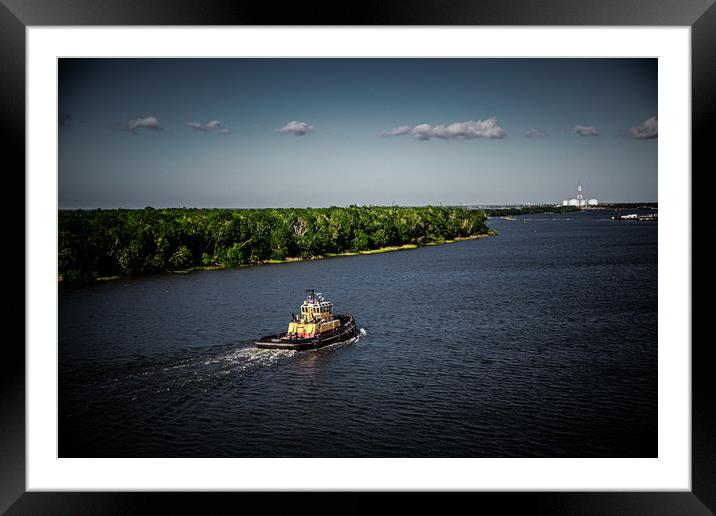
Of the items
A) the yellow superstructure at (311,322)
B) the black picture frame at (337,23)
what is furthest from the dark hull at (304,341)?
the black picture frame at (337,23)

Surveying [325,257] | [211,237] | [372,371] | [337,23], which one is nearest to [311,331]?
[372,371]

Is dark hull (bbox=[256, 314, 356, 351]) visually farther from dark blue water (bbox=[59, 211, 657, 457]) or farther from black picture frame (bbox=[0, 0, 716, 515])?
black picture frame (bbox=[0, 0, 716, 515])

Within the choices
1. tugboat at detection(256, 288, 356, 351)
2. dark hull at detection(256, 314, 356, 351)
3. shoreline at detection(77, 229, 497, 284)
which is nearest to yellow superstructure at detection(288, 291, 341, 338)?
tugboat at detection(256, 288, 356, 351)

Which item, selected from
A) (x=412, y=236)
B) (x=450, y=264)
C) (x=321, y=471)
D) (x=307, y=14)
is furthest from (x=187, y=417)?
(x=412, y=236)

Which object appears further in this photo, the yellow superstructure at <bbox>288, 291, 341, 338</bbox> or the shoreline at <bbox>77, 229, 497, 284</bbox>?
the shoreline at <bbox>77, 229, 497, 284</bbox>

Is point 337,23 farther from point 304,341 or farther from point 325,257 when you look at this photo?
point 325,257

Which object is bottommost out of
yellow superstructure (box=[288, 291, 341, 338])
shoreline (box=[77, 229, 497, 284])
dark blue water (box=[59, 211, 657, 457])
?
dark blue water (box=[59, 211, 657, 457])

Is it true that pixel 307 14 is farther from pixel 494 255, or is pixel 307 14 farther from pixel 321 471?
pixel 494 255
